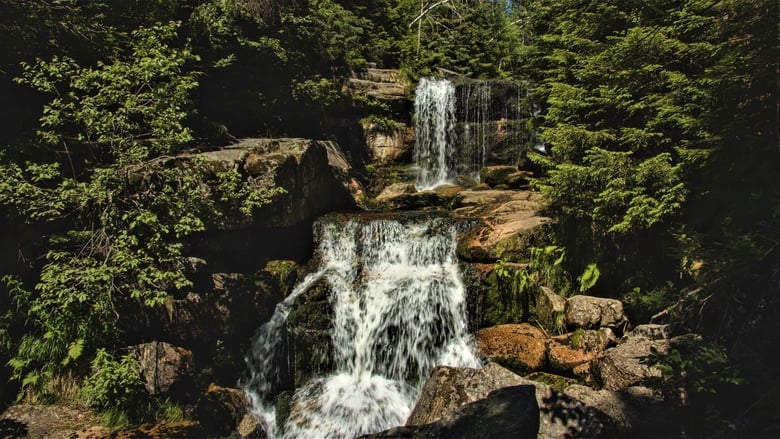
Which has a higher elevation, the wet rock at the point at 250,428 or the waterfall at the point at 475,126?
the waterfall at the point at 475,126

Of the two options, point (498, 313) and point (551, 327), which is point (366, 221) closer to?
point (498, 313)

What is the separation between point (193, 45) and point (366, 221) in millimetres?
6456

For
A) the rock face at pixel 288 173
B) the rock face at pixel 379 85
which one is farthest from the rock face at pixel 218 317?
the rock face at pixel 379 85

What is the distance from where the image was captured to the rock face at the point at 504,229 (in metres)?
9.94

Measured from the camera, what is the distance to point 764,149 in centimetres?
586

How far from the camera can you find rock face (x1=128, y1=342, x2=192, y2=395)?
7.79m

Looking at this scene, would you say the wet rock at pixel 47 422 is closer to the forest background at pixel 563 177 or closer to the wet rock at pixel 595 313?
the forest background at pixel 563 177

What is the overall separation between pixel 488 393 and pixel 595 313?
328 centimetres

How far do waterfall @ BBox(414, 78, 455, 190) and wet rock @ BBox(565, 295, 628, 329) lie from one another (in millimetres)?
8727

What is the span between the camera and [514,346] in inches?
334

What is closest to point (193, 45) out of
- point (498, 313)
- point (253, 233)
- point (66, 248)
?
point (253, 233)

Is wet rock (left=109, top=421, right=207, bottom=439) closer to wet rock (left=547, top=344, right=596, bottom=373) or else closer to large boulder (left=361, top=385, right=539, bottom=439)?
large boulder (left=361, top=385, right=539, bottom=439)

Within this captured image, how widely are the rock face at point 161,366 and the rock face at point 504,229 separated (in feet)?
21.2

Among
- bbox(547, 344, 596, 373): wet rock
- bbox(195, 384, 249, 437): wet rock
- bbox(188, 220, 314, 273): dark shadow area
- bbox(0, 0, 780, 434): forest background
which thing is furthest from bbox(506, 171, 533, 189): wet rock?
bbox(195, 384, 249, 437): wet rock
